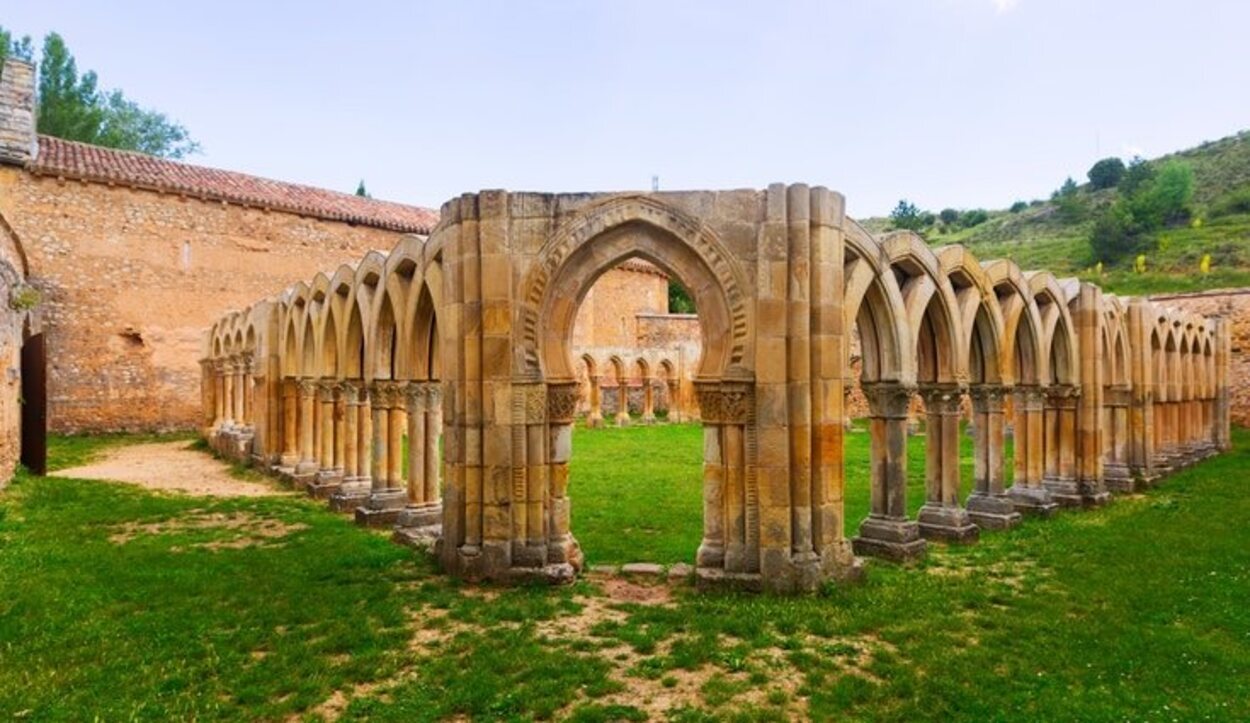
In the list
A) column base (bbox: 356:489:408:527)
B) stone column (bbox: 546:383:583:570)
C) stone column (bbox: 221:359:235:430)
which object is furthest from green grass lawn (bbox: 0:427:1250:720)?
stone column (bbox: 221:359:235:430)

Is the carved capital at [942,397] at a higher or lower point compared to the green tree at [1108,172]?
lower

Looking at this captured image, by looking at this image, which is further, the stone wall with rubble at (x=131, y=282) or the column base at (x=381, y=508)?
the stone wall with rubble at (x=131, y=282)

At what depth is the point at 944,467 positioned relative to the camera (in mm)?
9633

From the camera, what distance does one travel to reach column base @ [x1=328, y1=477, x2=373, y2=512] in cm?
1195

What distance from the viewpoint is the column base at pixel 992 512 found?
412 inches

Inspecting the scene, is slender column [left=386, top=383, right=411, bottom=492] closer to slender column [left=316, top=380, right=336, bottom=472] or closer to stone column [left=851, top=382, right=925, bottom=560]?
slender column [left=316, top=380, right=336, bottom=472]

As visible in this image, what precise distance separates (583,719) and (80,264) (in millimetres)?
27956

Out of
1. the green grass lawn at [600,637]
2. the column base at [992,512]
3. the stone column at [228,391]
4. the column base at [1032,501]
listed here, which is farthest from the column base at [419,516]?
the stone column at [228,391]

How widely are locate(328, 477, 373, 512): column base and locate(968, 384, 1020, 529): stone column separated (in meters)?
9.34

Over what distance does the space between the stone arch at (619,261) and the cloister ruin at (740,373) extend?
0.02m

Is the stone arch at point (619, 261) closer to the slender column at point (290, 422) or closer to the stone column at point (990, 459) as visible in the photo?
A: the stone column at point (990, 459)

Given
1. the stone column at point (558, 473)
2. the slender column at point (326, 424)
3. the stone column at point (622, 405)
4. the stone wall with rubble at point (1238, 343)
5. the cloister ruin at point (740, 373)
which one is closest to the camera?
the cloister ruin at point (740, 373)

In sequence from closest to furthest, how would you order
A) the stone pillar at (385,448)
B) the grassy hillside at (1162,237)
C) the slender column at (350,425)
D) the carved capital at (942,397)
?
the carved capital at (942,397) → the stone pillar at (385,448) → the slender column at (350,425) → the grassy hillside at (1162,237)

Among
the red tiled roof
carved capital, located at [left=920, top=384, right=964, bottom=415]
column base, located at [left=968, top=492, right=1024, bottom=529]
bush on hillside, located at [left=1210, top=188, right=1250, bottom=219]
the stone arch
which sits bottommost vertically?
column base, located at [left=968, top=492, right=1024, bottom=529]
